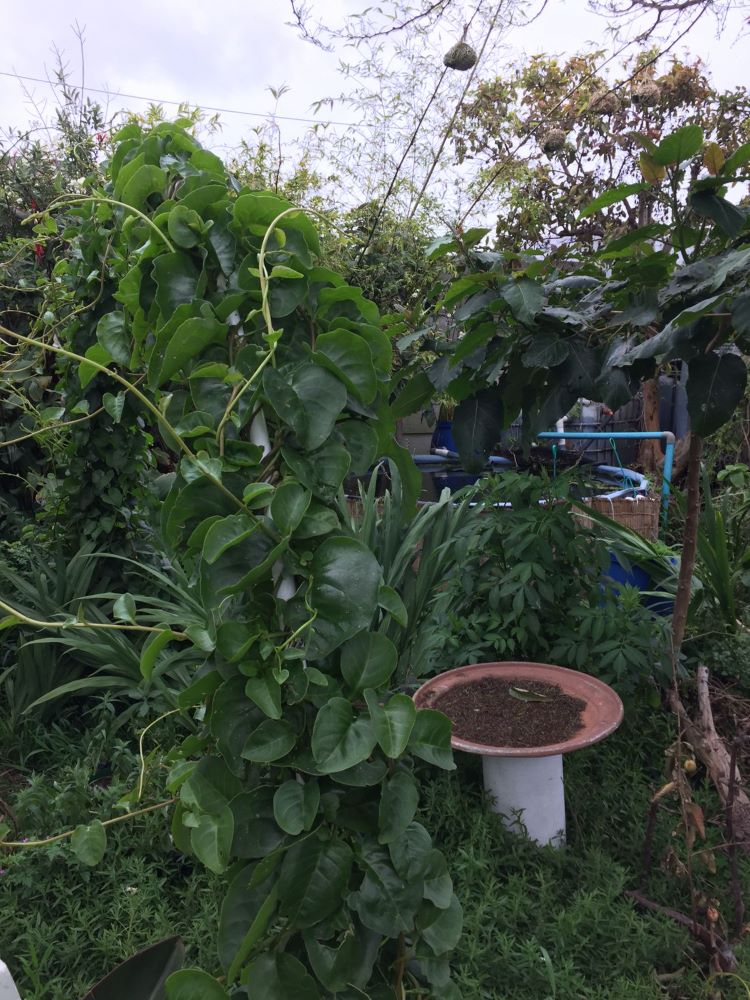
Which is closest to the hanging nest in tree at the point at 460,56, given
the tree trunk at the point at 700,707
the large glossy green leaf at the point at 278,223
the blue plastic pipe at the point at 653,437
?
the blue plastic pipe at the point at 653,437

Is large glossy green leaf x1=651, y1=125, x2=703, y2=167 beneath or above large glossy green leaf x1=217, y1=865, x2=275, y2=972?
above

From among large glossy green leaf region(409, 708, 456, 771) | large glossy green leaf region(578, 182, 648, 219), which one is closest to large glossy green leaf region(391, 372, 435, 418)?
large glossy green leaf region(578, 182, 648, 219)

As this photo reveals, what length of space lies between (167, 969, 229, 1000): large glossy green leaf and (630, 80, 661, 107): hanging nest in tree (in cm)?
711

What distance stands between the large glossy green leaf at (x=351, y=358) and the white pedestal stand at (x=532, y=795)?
137 centimetres

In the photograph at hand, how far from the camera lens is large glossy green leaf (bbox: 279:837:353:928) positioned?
750 millimetres

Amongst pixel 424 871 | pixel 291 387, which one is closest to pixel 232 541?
pixel 291 387

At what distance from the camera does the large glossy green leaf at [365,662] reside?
2.59 feet

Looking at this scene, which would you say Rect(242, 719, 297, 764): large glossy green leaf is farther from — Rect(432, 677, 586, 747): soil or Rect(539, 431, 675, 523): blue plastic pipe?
Rect(539, 431, 675, 523): blue plastic pipe

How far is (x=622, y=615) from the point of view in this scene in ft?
7.63

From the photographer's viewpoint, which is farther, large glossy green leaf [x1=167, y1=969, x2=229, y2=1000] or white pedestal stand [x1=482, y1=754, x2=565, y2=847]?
white pedestal stand [x1=482, y1=754, x2=565, y2=847]

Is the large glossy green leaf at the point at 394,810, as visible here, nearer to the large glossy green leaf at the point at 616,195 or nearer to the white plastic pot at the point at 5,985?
the white plastic pot at the point at 5,985

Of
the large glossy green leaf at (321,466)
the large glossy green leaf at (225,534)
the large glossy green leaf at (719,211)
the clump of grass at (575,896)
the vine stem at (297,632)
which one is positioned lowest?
the clump of grass at (575,896)

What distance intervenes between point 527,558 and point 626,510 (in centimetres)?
133

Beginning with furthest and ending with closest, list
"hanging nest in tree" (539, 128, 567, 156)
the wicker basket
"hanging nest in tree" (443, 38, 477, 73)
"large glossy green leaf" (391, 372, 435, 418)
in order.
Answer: "hanging nest in tree" (539, 128, 567, 156)
"hanging nest in tree" (443, 38, 477, 73)
the wicker basket
"large glossy green leaf" (391, 372, 435, 418)
